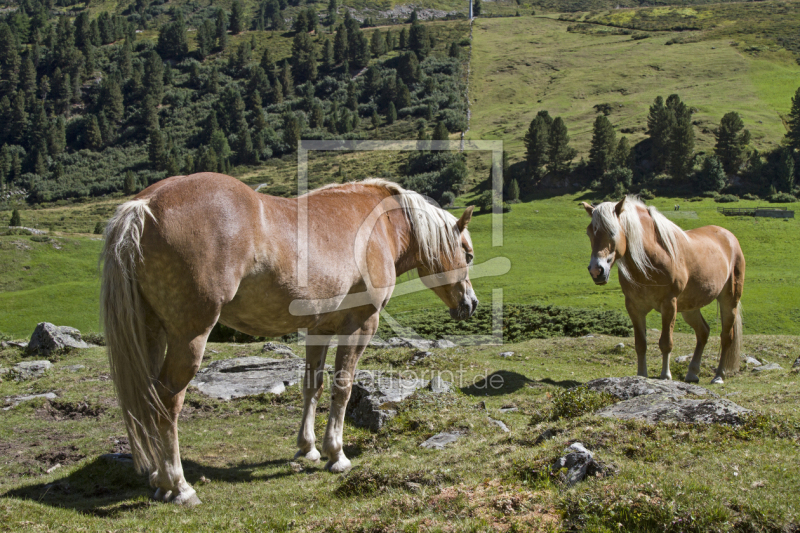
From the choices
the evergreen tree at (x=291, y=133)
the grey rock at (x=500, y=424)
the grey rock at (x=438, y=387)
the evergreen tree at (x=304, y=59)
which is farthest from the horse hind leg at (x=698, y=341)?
the evergreen tree at (x=304, y=59)

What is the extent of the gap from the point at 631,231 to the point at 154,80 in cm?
18392

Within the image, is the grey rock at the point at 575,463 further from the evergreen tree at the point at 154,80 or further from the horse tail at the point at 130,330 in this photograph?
the evergreen tree at the point at 154,80

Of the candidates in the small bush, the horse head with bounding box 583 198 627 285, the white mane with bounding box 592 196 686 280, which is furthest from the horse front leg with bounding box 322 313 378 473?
the small bush

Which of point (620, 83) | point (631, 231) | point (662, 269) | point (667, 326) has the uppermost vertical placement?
point (620, 83)

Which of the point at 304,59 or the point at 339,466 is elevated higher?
the point at 304,59

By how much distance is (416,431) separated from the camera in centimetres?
757

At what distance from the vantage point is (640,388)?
7.22 m

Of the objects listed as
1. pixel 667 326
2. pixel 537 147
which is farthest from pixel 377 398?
pixel 537 147

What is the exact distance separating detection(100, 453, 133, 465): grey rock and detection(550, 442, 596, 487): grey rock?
485 centimetres

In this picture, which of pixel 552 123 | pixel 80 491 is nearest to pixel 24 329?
pixel 80 491

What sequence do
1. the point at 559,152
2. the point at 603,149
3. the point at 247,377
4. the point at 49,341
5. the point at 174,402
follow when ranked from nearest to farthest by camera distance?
the point at 174,402
the point at 247,377
the point at 49,341
the point at 603,149
the point at 559,152

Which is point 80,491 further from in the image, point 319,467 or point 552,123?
point 552,123

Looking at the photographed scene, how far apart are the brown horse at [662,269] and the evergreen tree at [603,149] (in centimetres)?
8298

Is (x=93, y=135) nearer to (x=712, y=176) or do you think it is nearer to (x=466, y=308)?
(x=712, y=176)
